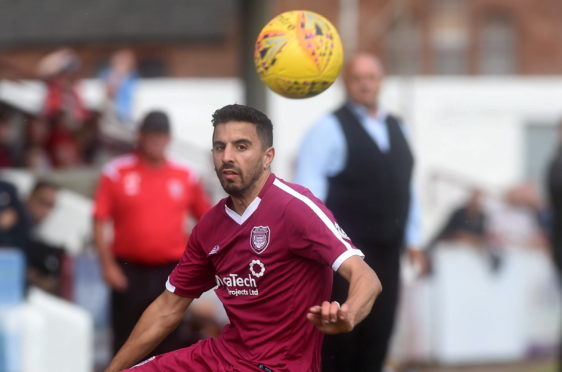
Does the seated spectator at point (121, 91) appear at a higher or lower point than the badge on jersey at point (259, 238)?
higher

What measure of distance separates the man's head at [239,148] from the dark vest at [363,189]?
6.73 feet

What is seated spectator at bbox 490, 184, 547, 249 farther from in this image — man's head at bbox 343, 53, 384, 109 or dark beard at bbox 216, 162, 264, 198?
dark beard at bbox 216, 162, 264, 198

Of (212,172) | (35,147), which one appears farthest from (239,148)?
(212,172)

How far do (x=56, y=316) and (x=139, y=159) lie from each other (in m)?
1.41

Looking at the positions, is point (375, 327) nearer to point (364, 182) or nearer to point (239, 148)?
point (364, 182)

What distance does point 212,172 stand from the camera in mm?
14469

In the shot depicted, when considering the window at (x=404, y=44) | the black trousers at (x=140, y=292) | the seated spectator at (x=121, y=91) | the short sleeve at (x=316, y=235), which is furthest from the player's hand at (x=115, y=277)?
the window at (x=404, y=44)

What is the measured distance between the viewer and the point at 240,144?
4.64m

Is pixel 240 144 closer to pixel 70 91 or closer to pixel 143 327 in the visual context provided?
pixel 143 327

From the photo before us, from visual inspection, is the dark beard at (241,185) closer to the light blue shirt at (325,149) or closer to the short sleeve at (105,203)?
the light blue shirt at (325,149)

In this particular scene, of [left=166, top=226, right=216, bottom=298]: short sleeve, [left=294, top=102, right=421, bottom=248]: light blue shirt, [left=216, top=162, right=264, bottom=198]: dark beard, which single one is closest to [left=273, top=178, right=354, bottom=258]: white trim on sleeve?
[left=216, top=162, right=264, bottom=198]: dark beard

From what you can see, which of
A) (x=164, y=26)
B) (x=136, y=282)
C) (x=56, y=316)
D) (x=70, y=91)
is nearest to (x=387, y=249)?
(x=136, y=282)

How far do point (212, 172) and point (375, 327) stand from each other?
778cm

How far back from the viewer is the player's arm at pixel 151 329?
4996mm
